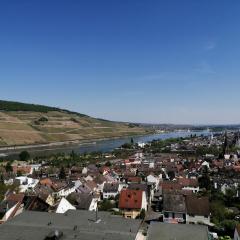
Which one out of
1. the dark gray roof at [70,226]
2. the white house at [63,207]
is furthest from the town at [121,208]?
the white house at [63,207]

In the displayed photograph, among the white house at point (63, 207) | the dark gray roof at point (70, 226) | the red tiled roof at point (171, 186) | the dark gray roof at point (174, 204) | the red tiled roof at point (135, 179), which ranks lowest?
the red tiled roof at point (135, 179)

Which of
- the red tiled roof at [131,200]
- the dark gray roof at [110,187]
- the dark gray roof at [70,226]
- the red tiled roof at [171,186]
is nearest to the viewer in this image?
the dark gray roof at [70,226]

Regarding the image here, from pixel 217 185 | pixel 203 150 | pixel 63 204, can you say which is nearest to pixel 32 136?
pixel 203 150

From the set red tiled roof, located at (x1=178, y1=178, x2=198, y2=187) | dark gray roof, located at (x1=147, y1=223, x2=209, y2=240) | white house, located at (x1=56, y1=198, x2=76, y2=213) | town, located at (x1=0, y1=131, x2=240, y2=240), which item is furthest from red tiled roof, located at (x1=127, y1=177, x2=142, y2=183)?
dark gray roof, located at (x1=147, y1=223, x2=209, y2=240)

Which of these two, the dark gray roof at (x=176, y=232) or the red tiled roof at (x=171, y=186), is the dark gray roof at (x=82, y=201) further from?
the dark gray roof at (x=176, y=232)

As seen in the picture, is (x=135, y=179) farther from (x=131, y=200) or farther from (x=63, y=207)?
(x=63, y=207)

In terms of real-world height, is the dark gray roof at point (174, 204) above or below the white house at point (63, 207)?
above

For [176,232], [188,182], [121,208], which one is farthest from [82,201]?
[188,182]

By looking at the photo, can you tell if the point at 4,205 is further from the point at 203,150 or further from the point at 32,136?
the point at 32,136
